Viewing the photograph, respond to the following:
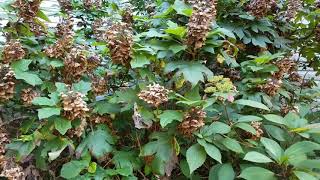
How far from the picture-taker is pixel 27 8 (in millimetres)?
1668

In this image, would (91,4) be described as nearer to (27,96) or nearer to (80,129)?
(27,96)

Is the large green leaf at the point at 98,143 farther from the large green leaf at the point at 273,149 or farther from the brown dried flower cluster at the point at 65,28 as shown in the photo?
the large green leaf at the point at 273,149

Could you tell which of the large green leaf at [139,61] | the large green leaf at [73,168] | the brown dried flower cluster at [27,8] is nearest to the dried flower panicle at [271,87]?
the large green leaf at [139,61]

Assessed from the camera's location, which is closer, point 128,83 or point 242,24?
point 128,83

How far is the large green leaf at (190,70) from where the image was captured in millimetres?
1415

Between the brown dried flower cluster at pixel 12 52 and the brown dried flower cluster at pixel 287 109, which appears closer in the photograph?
the brown dried flower cluster at pixel 12 52

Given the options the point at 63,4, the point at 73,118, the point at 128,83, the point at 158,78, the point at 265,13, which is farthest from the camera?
the point at 63,4

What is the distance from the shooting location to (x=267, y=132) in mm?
1553

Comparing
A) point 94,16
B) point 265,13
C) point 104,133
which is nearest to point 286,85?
point 265,13

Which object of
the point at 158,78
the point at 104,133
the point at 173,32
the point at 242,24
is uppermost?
the point at 173,32

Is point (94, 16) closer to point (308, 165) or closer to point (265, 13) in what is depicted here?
point (265, 13)

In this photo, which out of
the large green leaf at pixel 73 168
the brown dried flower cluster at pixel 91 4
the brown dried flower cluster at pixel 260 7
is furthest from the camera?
the brown dried flower cluster at pixel 91 4

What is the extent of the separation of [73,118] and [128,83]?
483mm

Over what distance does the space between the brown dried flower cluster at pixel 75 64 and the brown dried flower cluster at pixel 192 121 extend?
517 mm
